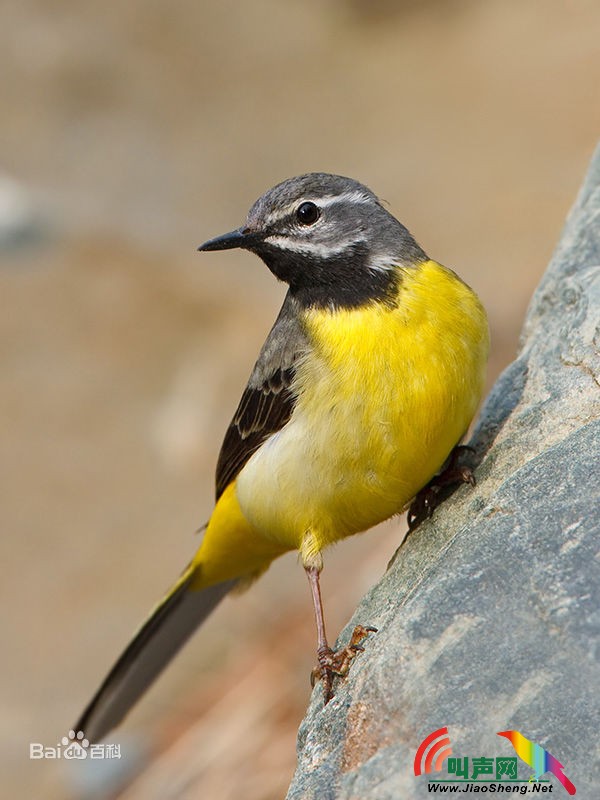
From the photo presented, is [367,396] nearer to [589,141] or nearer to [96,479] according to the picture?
[96,479]

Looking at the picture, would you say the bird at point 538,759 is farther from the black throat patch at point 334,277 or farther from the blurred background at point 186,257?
the blurred background at point 186,257

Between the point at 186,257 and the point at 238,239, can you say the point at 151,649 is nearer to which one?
the point at 238,239

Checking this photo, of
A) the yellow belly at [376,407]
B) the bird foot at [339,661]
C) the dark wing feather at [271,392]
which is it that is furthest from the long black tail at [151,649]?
the bird foot at [339,661]

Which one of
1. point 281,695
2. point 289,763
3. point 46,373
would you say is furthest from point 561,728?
point 46,373

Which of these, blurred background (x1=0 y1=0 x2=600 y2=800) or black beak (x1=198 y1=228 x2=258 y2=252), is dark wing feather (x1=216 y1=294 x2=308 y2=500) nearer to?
black beak (x1=198 y1=228 x2=258 y2=252)

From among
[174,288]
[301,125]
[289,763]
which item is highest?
[301,125]

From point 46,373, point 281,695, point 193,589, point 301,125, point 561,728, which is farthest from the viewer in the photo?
point 301,125

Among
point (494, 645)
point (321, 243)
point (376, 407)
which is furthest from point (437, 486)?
point (494, 645)

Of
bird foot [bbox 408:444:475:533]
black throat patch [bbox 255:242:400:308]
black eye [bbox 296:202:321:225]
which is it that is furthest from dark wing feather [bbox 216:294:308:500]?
bird foot [bbox 408:444:475:533]
